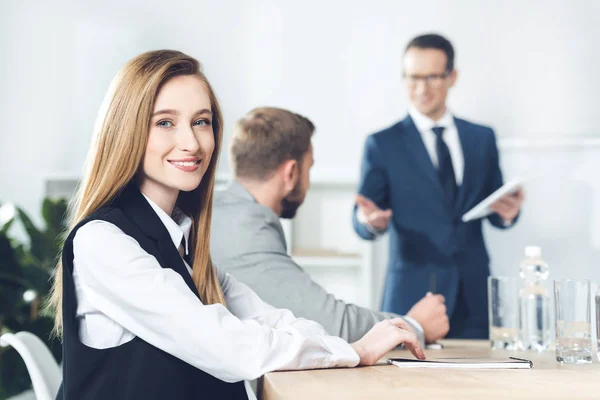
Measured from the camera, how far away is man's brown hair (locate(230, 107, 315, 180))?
6.61ft

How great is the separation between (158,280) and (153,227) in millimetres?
162

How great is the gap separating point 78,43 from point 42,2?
298 mm

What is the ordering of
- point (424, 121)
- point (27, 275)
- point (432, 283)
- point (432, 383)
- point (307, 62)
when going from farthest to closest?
point (307, 62), point (27, 275), point (424, 121), point (432, 283), point (432, 383)

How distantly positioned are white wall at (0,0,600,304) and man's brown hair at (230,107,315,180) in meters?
1.97

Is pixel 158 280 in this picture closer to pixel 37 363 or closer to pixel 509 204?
pixel 37 363

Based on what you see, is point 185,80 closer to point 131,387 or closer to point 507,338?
point 131,387

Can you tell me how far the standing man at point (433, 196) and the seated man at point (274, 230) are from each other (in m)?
0.62

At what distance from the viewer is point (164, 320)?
111cm

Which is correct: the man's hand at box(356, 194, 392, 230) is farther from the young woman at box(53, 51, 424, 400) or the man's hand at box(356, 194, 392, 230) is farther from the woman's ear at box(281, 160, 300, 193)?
the young woman at box(53, 51, 424, 400)

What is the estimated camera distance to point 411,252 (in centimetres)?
285

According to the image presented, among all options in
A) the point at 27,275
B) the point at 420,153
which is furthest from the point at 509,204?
the point at 27,275

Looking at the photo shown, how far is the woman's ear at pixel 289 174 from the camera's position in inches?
80.0

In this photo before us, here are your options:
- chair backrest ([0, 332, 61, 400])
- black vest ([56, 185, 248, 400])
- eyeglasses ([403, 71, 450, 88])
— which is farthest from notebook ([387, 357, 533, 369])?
eyeglasses ([403, 71, 450, 88])

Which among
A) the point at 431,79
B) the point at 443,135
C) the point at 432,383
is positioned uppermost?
the point at 431,79
